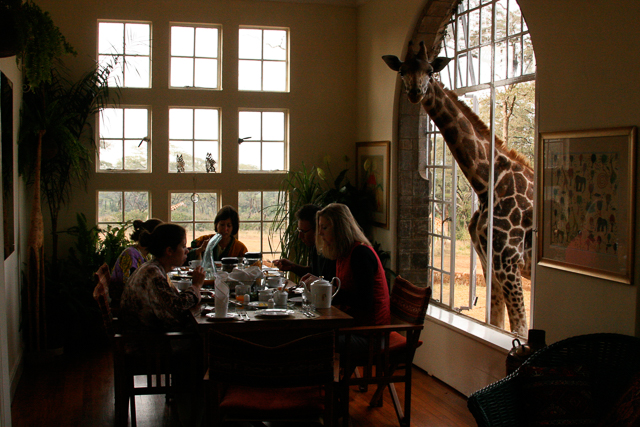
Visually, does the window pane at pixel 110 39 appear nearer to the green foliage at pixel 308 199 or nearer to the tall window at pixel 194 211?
the tall window at pixel 194 211

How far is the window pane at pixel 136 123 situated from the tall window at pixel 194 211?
2.30 feet

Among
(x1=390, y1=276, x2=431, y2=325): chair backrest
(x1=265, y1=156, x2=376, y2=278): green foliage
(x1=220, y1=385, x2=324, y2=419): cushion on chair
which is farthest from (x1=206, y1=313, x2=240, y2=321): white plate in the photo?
(x1=265, y1=156, x2=376, y2=278): green foliage

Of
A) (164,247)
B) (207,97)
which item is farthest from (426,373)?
(207,97)

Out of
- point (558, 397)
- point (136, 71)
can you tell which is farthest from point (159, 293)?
point (136, 71)

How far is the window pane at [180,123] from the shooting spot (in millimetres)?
6203

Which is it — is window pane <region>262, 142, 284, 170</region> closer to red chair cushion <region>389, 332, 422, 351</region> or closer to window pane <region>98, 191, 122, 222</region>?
window pane <region>98, 191, 122, 222</region>

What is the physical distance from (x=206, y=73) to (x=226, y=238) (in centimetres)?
195

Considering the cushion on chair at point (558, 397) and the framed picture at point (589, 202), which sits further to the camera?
the framed picture at point (589, 202)

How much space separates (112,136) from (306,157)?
198cm

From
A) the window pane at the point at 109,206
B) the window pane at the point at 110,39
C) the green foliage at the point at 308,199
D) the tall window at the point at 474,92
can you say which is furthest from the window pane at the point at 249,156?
the tall window at the point at 474,92

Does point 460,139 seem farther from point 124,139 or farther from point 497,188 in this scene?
point 124,139

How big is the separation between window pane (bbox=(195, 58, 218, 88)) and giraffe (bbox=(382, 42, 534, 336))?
2.29 m

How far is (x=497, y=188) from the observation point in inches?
182

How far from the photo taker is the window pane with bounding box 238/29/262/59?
6.30 m
